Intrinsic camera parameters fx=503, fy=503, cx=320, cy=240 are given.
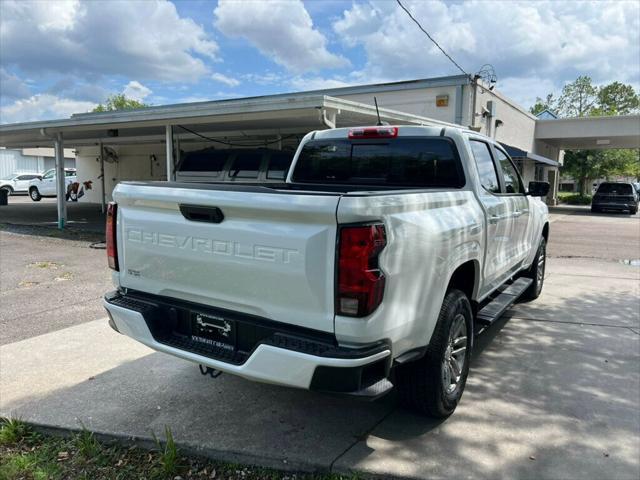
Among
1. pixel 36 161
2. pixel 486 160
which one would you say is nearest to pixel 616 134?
pixel 486 160

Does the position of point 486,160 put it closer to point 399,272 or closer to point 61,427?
point 399,272

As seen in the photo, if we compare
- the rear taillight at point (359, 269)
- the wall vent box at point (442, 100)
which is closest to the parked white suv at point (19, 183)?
the wall vent box at point (442, 100)

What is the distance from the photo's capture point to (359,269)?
249 centimetres

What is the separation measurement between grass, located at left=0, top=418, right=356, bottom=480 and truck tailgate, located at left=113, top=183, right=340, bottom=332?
3.22ft

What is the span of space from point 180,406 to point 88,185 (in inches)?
926

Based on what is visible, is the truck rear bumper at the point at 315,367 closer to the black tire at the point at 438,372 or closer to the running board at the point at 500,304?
the black tire at the point at 438,372

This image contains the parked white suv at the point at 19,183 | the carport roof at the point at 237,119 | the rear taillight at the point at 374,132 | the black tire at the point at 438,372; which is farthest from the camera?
the parked white suv at the point at 19,183

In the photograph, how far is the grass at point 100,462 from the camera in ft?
9.78

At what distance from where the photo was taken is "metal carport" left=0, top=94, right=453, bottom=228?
9.42 meters

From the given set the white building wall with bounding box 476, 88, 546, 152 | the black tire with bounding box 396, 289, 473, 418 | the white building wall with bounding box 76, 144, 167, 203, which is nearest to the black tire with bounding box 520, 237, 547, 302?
the black tire with bounding box 396, 289, 473, 418

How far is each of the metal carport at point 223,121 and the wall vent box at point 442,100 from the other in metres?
3.30

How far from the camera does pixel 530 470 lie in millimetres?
2998

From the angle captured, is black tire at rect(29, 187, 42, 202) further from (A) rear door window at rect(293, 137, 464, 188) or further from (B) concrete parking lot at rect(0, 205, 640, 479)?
(A) rear door window at rect(293, 137, 464, 188)

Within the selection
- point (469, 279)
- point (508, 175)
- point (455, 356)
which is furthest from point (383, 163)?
point (455, 356)
